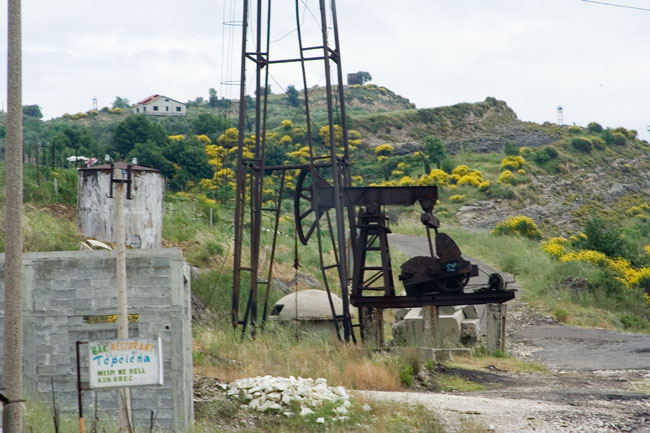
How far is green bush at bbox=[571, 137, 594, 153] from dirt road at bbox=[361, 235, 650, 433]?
59.3 metres

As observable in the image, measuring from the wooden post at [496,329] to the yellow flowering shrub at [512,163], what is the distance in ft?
177

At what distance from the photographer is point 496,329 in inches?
784

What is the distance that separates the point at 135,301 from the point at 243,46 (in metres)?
9.38

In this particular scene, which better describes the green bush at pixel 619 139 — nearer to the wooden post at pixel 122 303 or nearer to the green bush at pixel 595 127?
the green bush at pixel 595 127

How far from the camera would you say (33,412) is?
11016 millimetres

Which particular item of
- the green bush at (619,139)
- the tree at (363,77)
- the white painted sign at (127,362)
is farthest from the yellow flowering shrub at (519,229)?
the tree at (363,77)

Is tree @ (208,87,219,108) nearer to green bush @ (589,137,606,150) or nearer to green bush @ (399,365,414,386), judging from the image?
green bush @ (589,137,606,150)

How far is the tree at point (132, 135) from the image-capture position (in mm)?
62031

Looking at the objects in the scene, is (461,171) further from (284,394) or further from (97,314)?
(97,314)

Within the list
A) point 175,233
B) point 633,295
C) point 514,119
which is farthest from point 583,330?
point 514,119

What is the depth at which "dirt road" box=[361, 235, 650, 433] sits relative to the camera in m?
12.9

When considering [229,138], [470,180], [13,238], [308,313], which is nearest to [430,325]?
[308,313]

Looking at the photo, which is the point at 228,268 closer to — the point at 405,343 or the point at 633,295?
the point at 405,343

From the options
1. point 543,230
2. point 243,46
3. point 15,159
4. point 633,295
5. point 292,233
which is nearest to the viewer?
point 15,159
